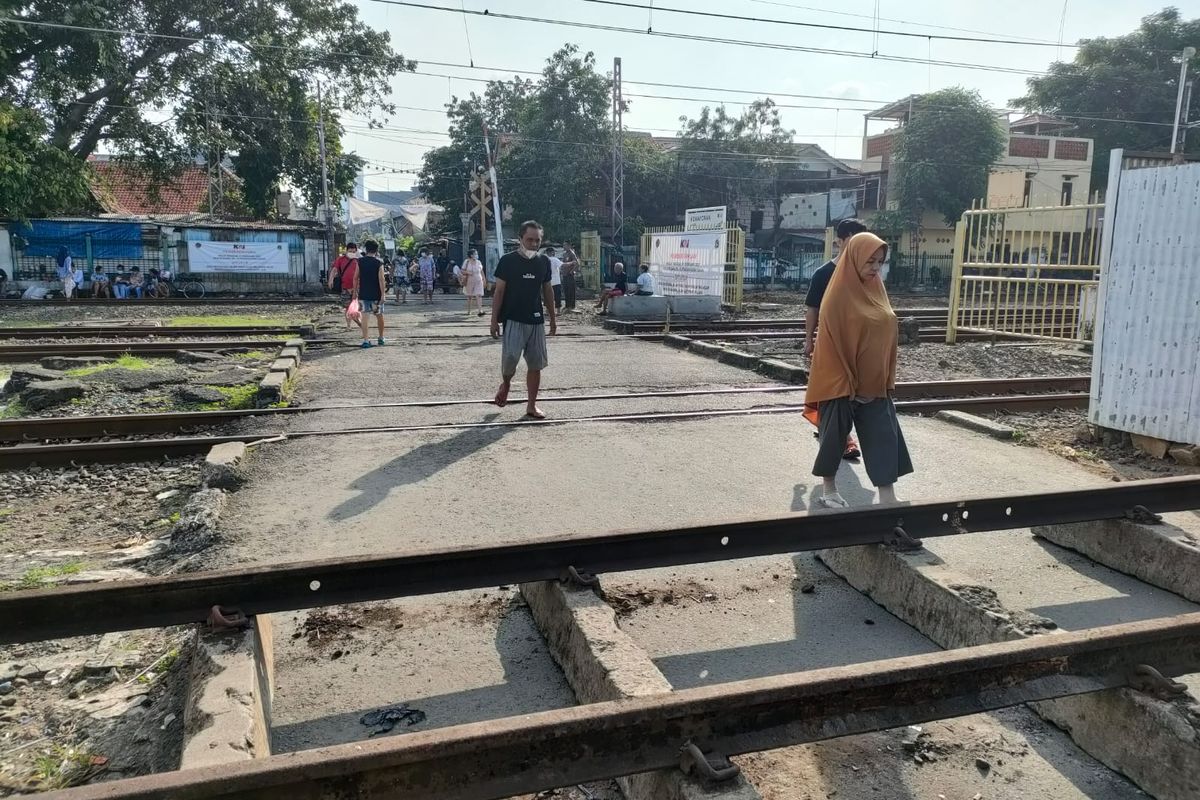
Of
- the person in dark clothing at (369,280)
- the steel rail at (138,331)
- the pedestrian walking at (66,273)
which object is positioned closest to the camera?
the person in dark clothing at (369,280)

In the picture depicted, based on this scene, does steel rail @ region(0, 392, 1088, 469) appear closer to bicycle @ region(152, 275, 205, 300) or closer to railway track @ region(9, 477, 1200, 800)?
railway track @ region(9, 477, 1200, 800)

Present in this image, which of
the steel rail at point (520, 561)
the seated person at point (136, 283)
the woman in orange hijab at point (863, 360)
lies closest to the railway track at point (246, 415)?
the woman in orange hijab at point (863, 360)

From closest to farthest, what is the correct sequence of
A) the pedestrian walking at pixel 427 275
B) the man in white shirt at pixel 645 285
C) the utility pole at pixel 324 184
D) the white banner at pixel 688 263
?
the white banner at pixel 688 263, the man in white shirt at pixel 645 285, the pedestrian walking at pixel 427 275, the utility pole at pixel 324 184

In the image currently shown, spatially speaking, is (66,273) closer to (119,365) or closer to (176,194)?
(119,365)

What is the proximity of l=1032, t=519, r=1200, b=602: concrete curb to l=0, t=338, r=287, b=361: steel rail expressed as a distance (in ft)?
39.9

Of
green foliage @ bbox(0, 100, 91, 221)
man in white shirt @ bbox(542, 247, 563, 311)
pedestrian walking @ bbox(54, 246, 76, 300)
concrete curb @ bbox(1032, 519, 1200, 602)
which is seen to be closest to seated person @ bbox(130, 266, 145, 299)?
pedestrian walking @ bbox(54, 246, 76, 300)

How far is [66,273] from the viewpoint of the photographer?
25.8 m

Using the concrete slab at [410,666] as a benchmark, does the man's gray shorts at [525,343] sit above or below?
above

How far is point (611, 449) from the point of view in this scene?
712 cm

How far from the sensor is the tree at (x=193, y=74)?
2648 cm

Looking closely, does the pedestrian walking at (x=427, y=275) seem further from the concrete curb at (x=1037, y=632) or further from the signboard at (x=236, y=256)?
the concrete curb at (x=1037, y=632)

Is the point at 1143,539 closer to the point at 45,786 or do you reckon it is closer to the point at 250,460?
the point at 45,786

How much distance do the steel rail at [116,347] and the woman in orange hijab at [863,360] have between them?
1096 cm

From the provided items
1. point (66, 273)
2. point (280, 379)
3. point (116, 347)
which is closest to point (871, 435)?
point (280, 379)
